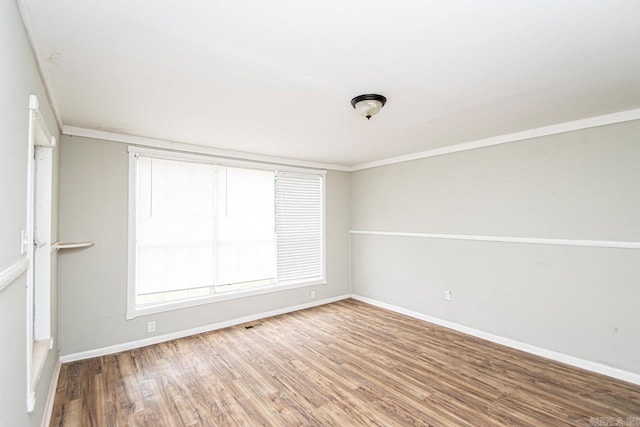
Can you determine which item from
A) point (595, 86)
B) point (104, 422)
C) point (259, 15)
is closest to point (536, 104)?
point (595, 86)

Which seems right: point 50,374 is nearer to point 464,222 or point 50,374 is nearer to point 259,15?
point 259,15

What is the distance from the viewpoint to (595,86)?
2.30 m

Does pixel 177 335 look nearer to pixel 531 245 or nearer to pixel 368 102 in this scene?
pixel 368 102

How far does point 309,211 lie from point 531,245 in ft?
10.6

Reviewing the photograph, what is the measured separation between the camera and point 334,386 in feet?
9.02

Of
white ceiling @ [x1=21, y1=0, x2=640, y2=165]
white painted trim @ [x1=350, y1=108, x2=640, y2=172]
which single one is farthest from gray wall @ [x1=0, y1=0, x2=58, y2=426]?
white painted trim @ [x1=350, y1=108, x2=640, y2=172]

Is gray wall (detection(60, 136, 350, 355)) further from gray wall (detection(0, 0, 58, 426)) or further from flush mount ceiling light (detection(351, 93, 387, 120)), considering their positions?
flush mount ceiling light (detection(351, 93, 387, 120))

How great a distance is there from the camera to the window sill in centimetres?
361

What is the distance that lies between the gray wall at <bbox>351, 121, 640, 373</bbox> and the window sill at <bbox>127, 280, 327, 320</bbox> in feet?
5.59

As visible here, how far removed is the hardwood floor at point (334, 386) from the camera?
7.61 feet

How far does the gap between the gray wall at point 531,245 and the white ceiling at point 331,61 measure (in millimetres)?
506

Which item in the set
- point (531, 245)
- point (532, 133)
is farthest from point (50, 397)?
point (532, 133)

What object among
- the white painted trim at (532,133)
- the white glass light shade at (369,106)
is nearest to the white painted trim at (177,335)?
the white painted trim at (532,133)

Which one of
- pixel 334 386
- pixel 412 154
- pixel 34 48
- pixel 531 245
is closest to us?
pixel 34 48
